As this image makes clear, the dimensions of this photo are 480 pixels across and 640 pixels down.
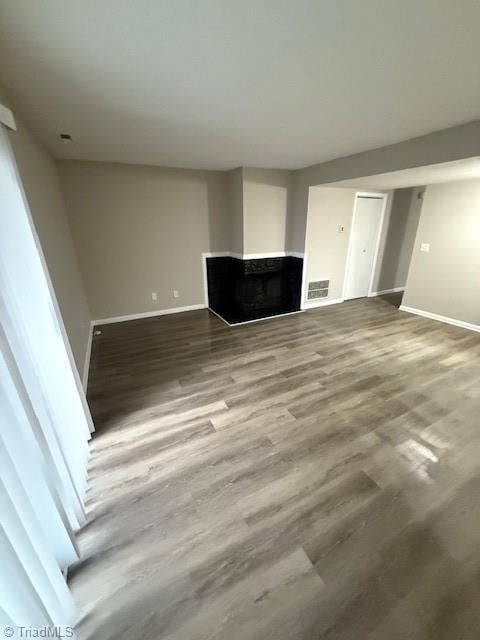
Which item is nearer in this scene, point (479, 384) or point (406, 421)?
point (406, 421)

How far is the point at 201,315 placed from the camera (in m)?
4.45

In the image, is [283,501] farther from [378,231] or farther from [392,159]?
[378,231]

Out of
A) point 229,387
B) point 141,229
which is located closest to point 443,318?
point 229,387

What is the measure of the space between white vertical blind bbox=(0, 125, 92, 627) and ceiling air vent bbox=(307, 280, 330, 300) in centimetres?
396

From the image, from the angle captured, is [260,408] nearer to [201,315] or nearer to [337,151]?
[201,315]

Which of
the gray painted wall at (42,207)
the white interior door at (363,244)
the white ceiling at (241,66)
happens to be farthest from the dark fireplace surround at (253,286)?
the gray painted wall at (42,207)

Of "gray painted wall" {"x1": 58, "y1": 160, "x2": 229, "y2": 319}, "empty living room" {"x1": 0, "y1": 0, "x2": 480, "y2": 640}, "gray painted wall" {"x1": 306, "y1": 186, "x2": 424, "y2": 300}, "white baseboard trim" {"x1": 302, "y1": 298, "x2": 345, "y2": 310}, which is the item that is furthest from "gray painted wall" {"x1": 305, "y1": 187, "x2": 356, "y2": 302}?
"gray painted wall" {"x1": 58, "y1": 160, "x2": 229, "y2": 319}

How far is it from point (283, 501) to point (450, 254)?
4392 millimetres

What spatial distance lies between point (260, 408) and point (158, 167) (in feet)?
12.5

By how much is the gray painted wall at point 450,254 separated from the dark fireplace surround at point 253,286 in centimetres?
207

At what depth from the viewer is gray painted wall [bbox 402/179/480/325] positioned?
141 inches

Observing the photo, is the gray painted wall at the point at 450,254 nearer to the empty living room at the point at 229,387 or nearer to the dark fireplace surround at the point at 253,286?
the empty living room at the point at 229,387

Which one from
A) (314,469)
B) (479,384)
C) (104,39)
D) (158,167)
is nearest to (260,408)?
(314,469)

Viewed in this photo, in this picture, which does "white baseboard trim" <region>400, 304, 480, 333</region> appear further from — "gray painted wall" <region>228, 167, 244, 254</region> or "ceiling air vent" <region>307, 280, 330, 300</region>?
"gray painted wall" <region>228, 167, 244, 254</region>
